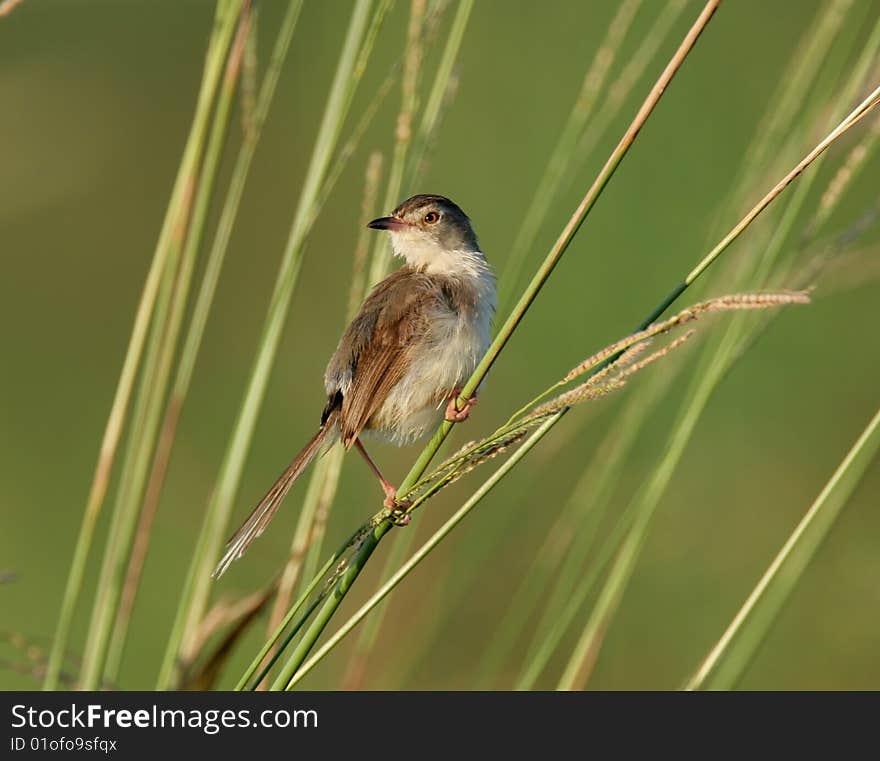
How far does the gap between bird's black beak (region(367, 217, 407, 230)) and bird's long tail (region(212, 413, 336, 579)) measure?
2.37ft

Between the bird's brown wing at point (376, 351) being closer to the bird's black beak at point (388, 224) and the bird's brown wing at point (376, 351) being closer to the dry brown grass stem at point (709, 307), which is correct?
the bird's black beak at point (388, 224)

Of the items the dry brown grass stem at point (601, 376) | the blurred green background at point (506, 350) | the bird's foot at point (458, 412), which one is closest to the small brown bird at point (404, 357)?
the bird's foot at point (458, 412)

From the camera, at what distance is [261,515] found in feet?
8.65

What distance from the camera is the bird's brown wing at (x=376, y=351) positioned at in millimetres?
3168

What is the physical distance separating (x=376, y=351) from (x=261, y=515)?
0.75 m

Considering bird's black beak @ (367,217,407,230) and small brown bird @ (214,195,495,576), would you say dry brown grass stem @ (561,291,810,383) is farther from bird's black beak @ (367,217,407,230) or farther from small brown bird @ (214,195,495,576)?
bird's black beak @ (367,217,407,230)

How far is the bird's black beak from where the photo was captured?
3318mm

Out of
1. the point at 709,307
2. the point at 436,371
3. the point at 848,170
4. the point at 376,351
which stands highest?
the point at 376,351

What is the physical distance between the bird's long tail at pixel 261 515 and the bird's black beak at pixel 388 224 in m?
0.72

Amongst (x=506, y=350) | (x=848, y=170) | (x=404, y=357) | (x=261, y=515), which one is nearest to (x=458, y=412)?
(x=261, y=515)

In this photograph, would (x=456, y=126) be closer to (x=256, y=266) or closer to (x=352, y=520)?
(x=256, y=266)

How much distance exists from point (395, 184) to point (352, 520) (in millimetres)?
3383

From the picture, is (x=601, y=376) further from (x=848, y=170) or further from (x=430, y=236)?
(x=430, y=236)
